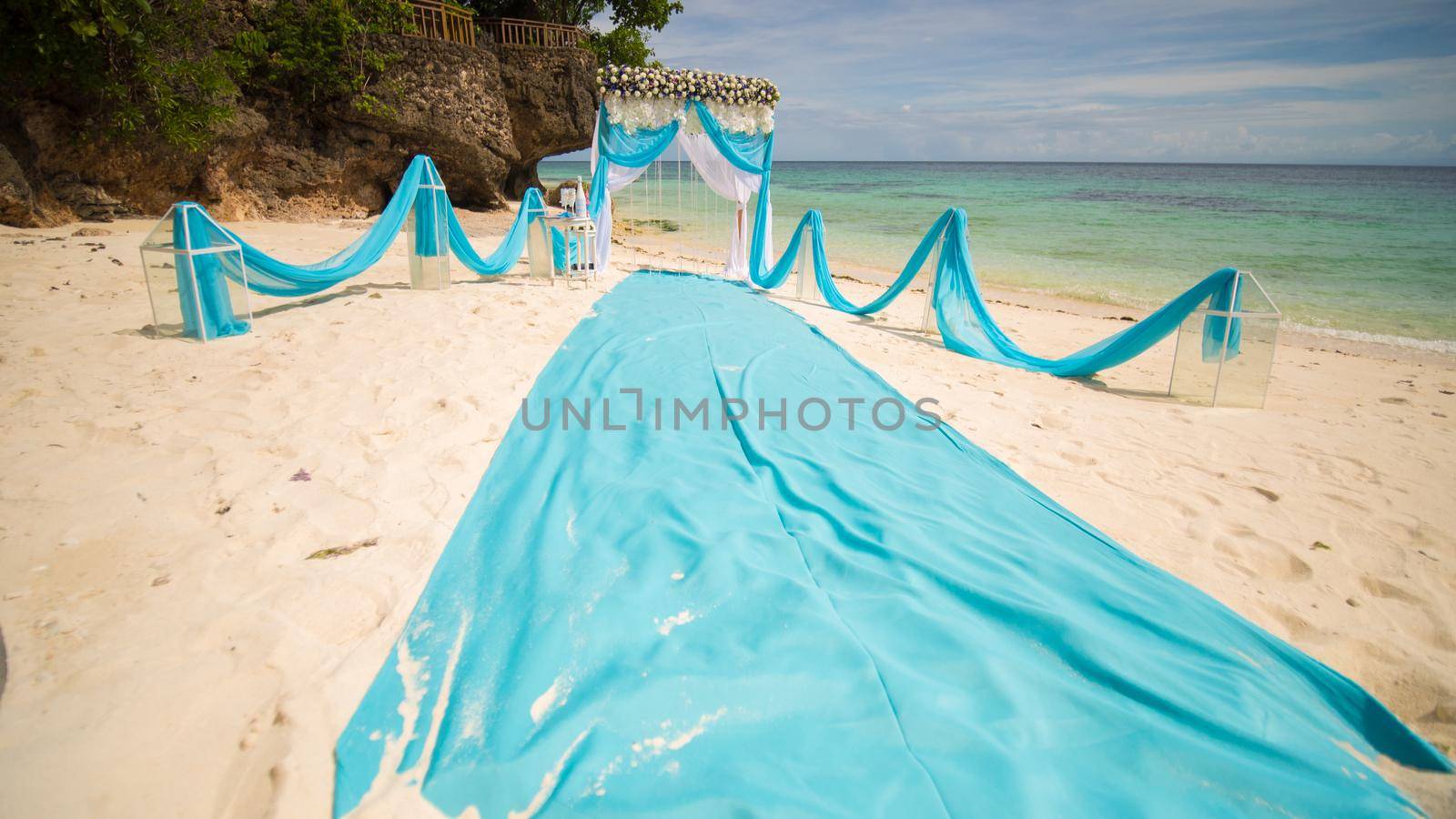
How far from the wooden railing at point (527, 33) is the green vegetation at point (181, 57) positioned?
2427 millimetres

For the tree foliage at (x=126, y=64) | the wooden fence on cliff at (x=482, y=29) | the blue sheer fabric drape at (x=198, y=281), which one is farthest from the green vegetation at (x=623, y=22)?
the blue sheer fabric drape at (x=198, y=281)

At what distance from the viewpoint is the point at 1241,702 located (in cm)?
173

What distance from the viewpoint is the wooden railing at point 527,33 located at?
13.8 m

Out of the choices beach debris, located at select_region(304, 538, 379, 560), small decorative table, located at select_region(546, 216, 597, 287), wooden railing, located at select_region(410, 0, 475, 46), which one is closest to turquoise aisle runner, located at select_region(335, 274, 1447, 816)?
beach debris, located at select_region(304, 538, 379, 560)

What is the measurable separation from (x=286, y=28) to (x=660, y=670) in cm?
1296

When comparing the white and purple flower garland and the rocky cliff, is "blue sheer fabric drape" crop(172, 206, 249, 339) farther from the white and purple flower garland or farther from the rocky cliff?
the rocky cliff

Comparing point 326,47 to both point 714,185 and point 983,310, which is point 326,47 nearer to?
point 714,185

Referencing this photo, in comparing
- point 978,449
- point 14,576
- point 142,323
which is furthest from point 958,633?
point 142,323

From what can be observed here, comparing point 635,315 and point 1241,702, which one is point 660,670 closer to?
point 1241,702

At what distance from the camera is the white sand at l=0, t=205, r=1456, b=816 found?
1564mm

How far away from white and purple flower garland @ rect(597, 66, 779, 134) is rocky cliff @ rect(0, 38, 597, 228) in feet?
19.7

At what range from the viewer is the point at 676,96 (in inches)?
331

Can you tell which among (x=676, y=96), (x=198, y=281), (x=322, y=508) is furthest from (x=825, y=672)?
(x=676, y=96)

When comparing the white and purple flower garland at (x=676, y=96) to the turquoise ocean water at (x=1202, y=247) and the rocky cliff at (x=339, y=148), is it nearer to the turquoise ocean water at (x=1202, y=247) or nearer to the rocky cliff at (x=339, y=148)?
the turquoise ocean water at (x=1202, y=247)
